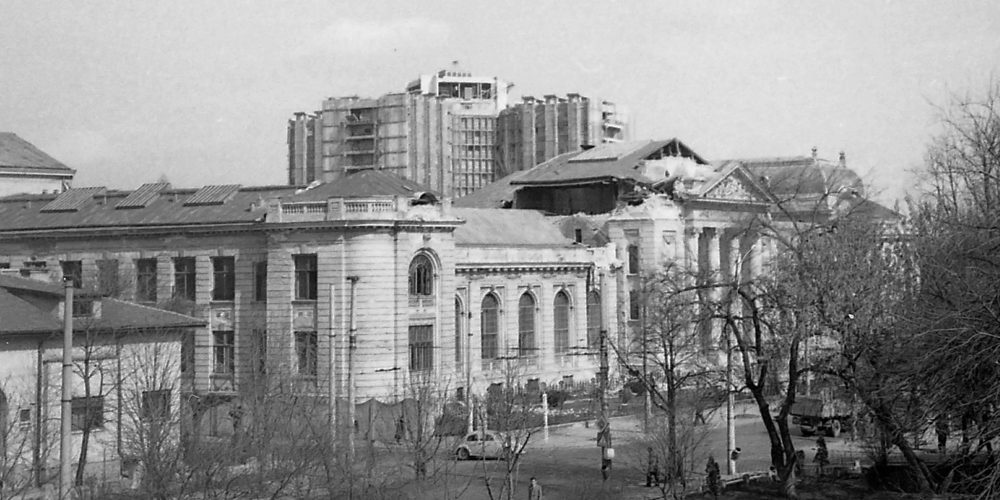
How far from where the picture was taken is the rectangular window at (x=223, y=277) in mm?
65562

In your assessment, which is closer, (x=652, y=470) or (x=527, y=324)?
(x=652, y=470)

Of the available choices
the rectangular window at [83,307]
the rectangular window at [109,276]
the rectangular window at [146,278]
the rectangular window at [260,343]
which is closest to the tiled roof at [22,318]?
the rectangular window at [83,307]

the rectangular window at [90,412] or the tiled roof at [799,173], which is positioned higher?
the tiled roof at [799,173]

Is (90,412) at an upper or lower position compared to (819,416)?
upper

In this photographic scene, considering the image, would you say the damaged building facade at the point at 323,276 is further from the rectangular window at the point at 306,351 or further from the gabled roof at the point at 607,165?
the gabled roof at the point at 607,165

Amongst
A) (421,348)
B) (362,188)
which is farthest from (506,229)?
(421,348)

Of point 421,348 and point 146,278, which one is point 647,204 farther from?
point 146,278

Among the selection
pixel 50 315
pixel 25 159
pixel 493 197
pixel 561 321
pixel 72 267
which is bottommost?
pixel 50 315

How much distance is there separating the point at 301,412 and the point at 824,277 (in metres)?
15.5

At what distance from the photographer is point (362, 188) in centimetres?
6400

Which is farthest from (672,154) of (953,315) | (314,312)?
(953,315)

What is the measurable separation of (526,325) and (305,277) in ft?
52.8

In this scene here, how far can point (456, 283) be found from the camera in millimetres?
68688

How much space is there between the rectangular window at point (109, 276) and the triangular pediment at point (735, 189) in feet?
120
